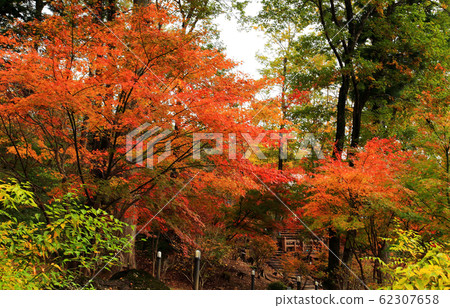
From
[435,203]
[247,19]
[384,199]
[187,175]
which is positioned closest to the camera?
[435,203]

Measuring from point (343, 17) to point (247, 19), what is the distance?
362 centimetres

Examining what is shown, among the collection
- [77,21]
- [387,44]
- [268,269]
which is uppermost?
[387,44]

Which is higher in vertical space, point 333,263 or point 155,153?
point 155,153

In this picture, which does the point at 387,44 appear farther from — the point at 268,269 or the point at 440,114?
the point at 268,269

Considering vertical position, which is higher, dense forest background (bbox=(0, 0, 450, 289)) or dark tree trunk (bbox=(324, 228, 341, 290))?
dense forest background (bbox=(0, 0, 450, 289))

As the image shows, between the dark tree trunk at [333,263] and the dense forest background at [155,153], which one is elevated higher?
the dense forest background at [155,153]

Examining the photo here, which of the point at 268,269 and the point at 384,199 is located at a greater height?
the point at 384,199

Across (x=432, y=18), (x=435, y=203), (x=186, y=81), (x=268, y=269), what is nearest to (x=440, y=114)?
(x=435, y=203)

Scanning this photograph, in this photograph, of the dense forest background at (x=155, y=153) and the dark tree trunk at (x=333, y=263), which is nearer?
the dense forest background at (x=155, y=153)

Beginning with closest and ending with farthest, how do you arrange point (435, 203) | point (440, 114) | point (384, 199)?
1. point (435, 203)
2. point (440, 114)
3. point (384, 199)

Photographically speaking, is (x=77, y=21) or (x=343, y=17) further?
(x=343, y=17)

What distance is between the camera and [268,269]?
16250 millimetres

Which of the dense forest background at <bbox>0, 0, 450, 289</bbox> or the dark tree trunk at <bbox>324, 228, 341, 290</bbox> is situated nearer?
the dense forest background at <bbox>0, 0, 450, 289</bbox>

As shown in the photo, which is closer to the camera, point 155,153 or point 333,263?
point 155,153
